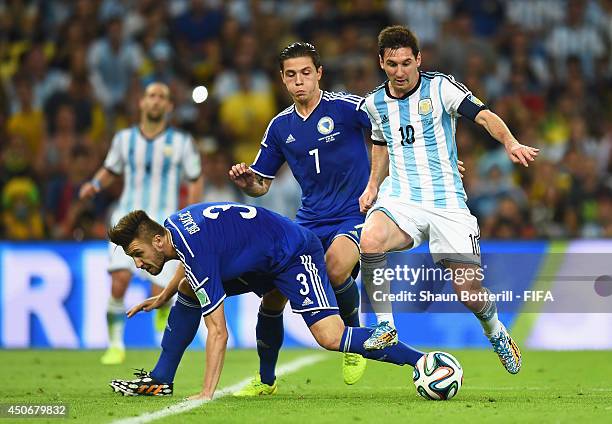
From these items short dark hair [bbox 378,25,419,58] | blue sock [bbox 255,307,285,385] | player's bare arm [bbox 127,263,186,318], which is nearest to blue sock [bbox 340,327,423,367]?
blue sock [bbox 255,307,285,385]

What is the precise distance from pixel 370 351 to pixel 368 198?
1275 mm

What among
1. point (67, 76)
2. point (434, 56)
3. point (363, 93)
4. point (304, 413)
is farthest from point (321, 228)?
point (67, 76)

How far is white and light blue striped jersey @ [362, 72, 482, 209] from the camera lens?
8.02 meters

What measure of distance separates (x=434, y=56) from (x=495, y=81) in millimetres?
850

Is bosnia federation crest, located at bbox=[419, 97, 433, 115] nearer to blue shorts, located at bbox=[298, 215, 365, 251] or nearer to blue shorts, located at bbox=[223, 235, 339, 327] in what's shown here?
blue shorts, located at bbox=[298, 215, 365, 251]

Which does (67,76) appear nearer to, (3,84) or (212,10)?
(3,84)

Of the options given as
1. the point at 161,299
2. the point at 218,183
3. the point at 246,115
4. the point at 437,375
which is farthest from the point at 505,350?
the point at 246,115

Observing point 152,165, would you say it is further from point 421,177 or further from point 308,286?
point 308,286

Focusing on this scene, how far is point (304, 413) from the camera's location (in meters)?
6.96

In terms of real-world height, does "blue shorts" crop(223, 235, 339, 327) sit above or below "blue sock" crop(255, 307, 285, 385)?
above

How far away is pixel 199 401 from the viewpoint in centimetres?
736

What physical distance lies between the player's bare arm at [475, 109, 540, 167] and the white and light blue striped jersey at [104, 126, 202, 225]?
428cm

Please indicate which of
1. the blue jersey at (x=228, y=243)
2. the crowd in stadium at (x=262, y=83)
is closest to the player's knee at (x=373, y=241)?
the blue jersey at (x=228, y=243)

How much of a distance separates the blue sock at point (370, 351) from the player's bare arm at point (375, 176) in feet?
3.63
